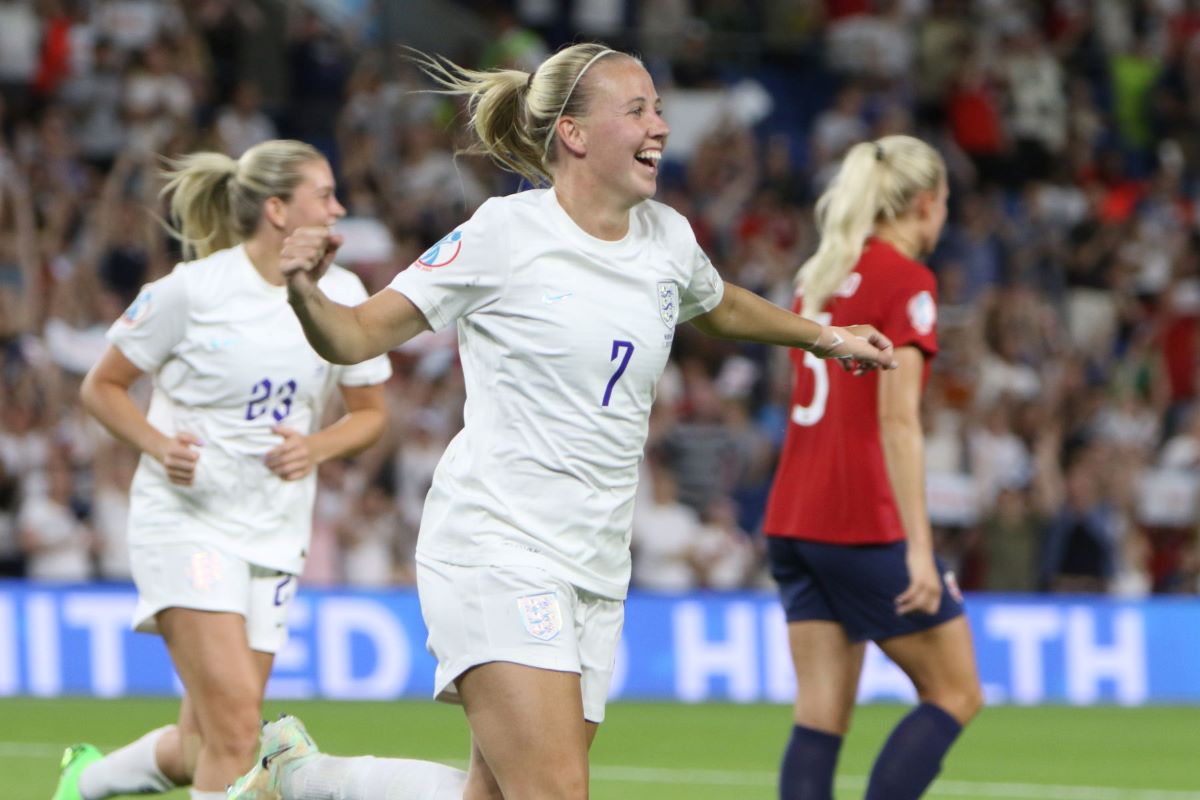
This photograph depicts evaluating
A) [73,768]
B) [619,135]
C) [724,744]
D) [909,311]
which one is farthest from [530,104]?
[724,744]

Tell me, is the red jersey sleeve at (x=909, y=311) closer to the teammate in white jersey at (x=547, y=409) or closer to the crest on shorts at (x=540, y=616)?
the teammate in white jersey at (x=547, y=409)

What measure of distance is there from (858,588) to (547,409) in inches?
63.8

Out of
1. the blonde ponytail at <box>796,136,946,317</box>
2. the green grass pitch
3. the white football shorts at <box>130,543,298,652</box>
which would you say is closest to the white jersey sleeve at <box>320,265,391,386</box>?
the white football shorts at <box>130,543,298,652</box>

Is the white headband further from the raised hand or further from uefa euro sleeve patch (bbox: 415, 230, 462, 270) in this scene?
the raised hand

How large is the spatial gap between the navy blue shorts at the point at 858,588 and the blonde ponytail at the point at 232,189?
5.92ft

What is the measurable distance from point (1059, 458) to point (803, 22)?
21.3ft

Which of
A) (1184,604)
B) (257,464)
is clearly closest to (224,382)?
(257,464)

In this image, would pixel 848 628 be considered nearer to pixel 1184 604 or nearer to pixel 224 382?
pixel 224 382

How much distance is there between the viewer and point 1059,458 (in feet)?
45.0

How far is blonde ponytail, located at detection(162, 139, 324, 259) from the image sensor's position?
19.5ft

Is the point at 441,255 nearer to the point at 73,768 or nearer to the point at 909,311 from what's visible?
the point at 909,311

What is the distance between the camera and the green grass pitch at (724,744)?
8.41 metres

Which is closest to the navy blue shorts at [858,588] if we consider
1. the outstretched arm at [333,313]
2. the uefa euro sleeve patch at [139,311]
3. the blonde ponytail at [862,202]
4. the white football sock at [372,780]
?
the blonde ponytail at [862,202]

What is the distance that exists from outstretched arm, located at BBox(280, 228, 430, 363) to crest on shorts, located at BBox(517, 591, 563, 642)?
61 cm
